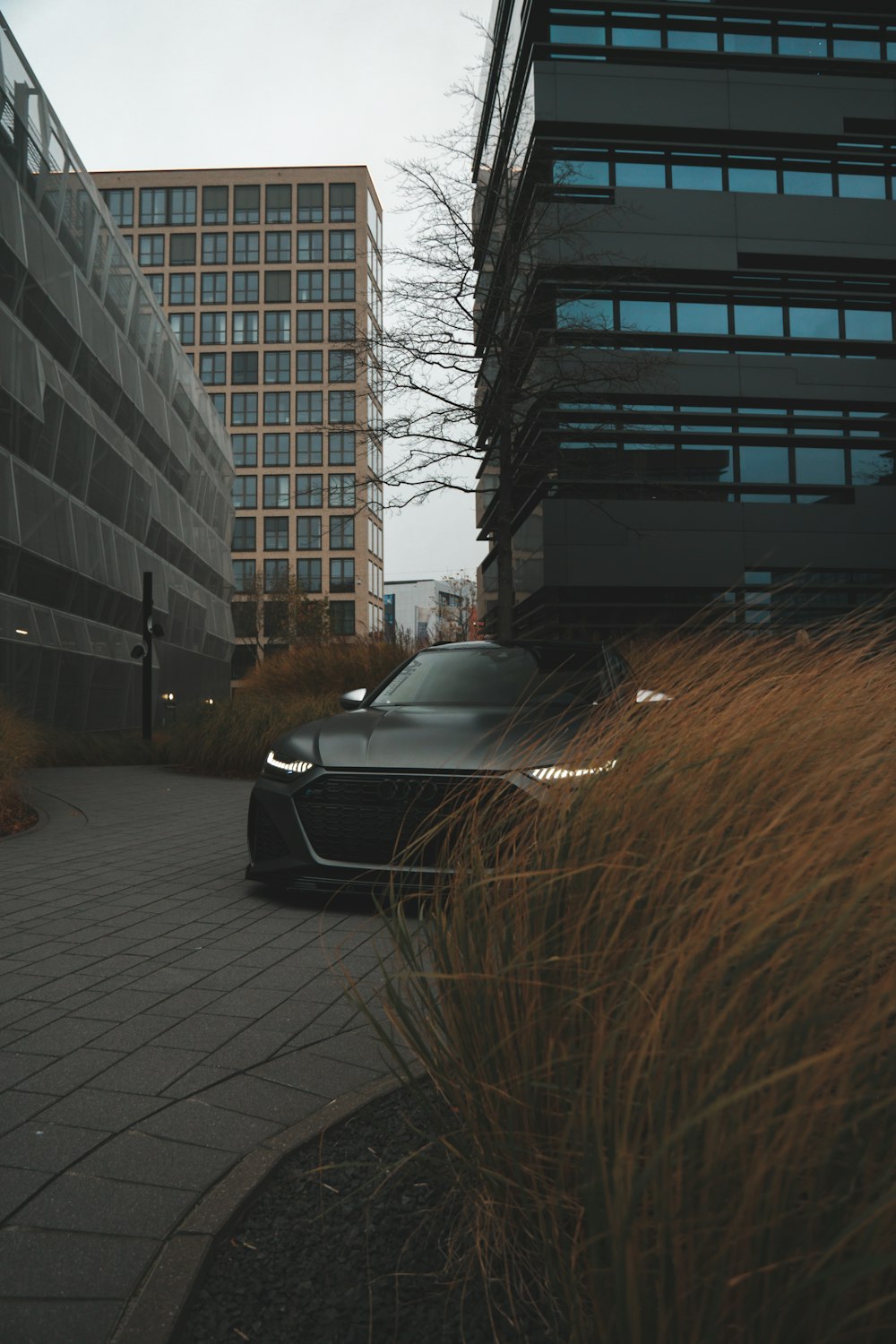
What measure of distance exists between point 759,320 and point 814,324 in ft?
4.93

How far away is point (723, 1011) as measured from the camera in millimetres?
1348

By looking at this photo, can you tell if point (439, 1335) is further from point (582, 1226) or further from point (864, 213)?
point (864, 213)

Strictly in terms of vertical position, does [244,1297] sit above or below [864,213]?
below

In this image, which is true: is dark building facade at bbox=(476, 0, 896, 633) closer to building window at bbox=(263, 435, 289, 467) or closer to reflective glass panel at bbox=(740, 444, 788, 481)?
reflective glass panel at bbox=(740, 444, 788, 481)

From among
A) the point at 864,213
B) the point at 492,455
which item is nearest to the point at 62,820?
the point at 492,455

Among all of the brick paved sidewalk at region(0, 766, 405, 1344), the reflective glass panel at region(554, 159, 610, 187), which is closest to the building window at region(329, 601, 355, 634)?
the reflective glass panel at region(554, 159, 610, 187)

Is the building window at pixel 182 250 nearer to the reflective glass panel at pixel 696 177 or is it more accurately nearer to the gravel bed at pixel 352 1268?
the reflective glass panel at pixel 696 177

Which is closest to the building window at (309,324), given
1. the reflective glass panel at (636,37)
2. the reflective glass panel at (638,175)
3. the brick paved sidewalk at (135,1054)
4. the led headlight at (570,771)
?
the reflective glass panel at (636,37)

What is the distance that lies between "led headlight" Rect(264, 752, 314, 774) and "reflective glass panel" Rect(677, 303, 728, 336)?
2324cm

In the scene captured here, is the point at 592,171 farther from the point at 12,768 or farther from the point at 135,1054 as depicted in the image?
the point at 135,1054

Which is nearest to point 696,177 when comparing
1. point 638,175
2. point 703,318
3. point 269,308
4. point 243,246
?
point 638,175

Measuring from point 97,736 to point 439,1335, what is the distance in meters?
18.2

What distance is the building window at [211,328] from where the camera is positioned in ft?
293

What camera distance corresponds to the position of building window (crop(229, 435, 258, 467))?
290 feet
